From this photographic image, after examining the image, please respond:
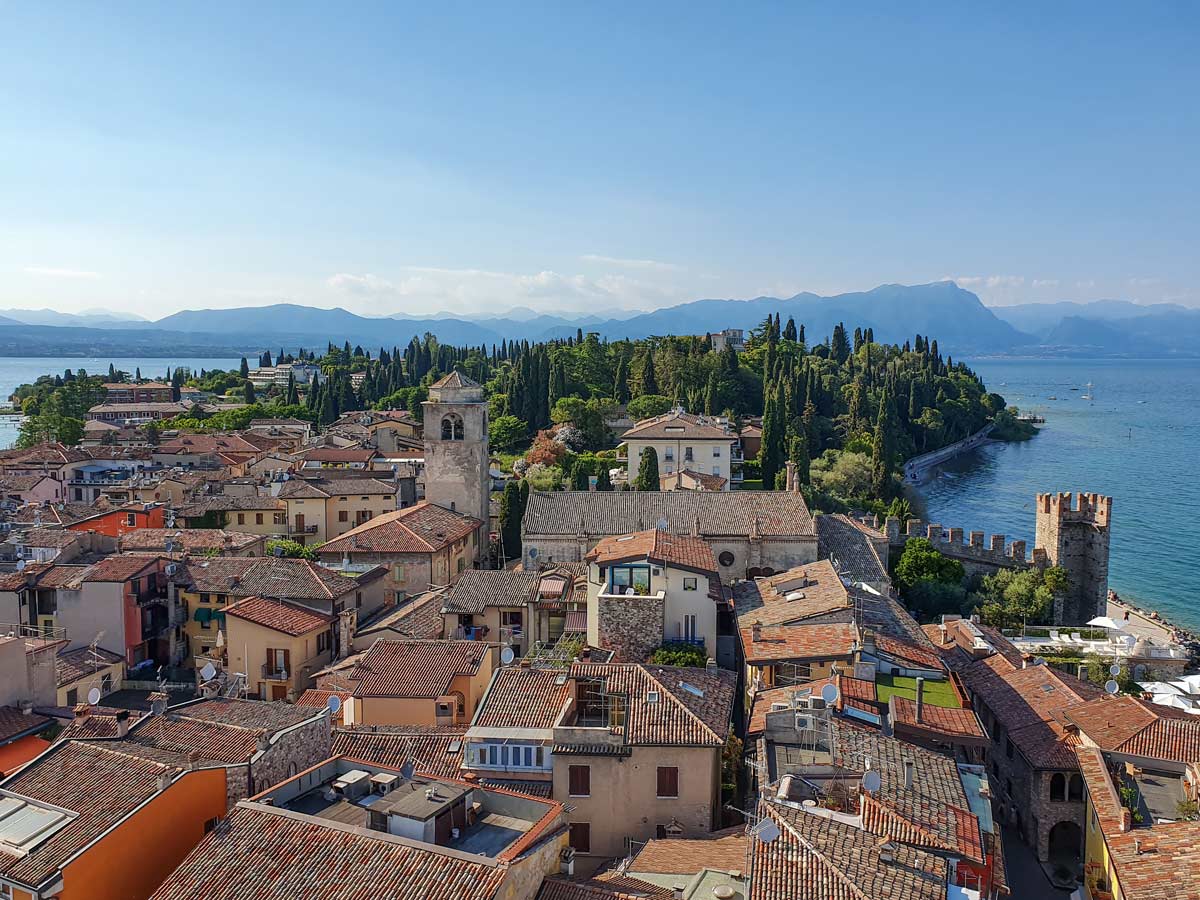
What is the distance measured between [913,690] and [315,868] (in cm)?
1340

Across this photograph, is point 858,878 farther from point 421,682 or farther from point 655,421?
point 655,421

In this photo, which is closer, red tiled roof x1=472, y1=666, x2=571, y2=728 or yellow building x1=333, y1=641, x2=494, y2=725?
red tiled roof x1=472, y1=666, x2=571, y2=728

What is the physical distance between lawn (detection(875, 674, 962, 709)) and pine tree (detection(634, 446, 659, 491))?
26562mm

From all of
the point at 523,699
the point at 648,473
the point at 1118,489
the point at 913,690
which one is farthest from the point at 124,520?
the point at 1118,489

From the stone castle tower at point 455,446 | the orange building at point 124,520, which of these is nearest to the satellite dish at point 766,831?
the stone castle tower at point 455,446

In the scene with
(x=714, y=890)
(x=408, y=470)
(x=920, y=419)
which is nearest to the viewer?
(x=714, y=890)

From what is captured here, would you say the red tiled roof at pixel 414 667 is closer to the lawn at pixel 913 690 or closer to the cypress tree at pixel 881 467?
the lawn at pixel 913 690

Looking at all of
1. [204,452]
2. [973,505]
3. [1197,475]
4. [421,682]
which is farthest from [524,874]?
[1197,475]

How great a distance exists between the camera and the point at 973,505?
75188mm

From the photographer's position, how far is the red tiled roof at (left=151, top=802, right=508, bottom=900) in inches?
422

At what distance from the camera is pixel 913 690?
20594 mm

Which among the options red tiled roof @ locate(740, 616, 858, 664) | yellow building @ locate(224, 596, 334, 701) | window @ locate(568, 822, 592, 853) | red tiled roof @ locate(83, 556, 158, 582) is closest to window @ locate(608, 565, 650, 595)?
red tiled roof @ locate(740, 616, 858, 664)

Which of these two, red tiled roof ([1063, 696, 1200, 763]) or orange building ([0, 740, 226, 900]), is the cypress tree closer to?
red tiled roof ([1063, 696, 1200, 763])

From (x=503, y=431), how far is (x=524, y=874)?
56.5 metres
